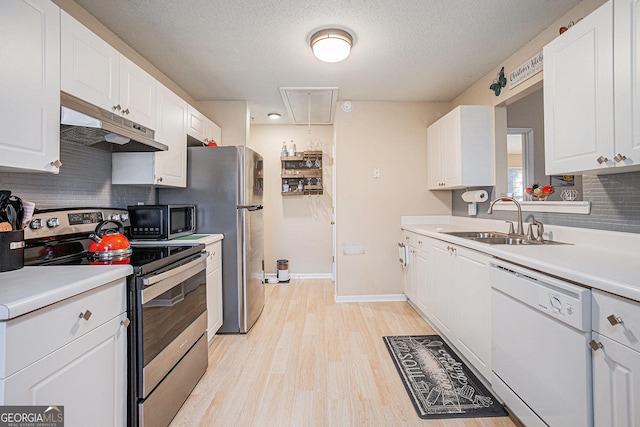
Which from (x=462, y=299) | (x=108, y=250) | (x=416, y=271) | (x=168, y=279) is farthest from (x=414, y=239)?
(x=108, y=250)

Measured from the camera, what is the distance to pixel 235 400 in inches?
67.4

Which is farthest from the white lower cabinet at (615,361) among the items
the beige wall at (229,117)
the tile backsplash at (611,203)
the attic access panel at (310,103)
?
the beige wall at (229,117)

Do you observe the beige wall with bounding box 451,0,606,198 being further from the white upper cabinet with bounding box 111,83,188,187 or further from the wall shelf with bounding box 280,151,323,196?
the white upper cabinet with bounding box 111,83,188,187

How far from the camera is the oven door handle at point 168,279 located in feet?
4.32

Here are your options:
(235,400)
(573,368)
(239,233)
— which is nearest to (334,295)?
(239,233)

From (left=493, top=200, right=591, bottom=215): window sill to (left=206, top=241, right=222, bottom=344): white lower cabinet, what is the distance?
253cm

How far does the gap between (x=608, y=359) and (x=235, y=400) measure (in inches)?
70.0

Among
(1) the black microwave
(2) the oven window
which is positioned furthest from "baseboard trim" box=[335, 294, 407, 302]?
(1) the black microwave

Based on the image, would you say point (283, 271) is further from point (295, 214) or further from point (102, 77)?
point (102, 77)

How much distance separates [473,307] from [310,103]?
2785 mm

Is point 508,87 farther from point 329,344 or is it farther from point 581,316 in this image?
point 329,344

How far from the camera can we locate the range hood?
1340 millimetres

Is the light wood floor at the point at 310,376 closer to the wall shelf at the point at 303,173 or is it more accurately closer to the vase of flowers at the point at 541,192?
the vase of flowers at the point at 541,192

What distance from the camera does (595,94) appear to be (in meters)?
1.35
